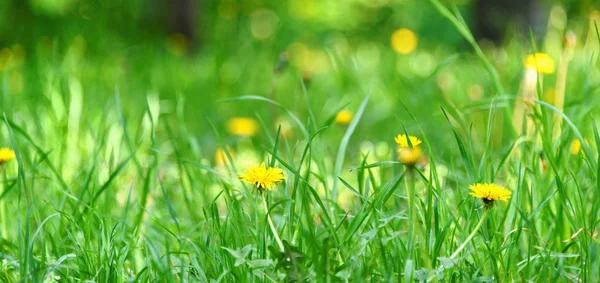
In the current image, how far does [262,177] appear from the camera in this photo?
3.87 ft

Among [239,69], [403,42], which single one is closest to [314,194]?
[239,69]

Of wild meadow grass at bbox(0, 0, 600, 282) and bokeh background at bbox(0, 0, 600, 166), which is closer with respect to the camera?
wild meadow grass at bbox(0, 0, 600, 282)

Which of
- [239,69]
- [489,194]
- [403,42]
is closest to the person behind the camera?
[489,194]

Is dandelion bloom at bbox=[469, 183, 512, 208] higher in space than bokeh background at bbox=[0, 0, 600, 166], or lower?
higher

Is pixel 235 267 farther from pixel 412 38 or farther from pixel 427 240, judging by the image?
pixel 412 38

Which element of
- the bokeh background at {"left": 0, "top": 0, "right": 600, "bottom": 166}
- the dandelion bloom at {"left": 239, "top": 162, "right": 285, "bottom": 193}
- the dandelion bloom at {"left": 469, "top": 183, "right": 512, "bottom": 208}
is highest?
the dandelion bloom at {"left": 239, "top": 162, "right": 285, "bottom": 193}

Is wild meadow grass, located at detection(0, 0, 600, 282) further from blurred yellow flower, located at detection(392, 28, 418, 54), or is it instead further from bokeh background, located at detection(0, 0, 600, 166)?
blurred yellow flower, located at detection(392, 28, 418, 54)

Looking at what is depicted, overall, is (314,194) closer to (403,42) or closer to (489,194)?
(489,194)

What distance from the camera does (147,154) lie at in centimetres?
238

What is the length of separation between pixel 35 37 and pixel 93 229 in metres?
4.89

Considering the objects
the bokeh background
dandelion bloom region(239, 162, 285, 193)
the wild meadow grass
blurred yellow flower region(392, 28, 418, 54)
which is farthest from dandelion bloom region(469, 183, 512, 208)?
blurred yellow flower region(392, 28, 418, 54)

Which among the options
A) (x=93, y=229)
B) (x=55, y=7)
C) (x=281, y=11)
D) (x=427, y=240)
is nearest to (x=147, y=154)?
(x=93, y=229)

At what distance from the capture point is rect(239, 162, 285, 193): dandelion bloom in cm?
117

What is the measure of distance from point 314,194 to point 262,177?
3.6 inches
